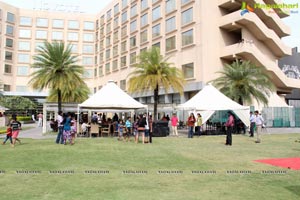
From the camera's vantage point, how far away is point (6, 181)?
22.7 ft

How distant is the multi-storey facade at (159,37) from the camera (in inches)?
1315

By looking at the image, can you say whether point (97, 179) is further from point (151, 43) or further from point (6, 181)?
point (151, 43)

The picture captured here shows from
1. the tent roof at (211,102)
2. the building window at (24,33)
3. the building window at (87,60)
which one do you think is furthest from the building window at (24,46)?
A: the tent roof at (211,102)

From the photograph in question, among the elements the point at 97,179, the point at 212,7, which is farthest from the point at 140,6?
the point at 97,179

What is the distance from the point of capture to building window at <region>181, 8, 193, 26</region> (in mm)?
35400

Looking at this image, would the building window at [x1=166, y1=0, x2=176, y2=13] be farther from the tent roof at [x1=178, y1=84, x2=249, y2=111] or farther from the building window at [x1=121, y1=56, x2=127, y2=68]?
the tent roof at [x1=178, y1=84, x2=249, y2=111]

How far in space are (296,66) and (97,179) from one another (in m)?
46.2

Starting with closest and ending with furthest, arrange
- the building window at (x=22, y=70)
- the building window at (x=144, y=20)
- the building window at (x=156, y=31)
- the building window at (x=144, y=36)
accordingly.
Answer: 1. the building window at (x=156, y=31)
2. the building window at (x=144, y=36)
3. the building window at (x=144, y=20)
4. the building window at (x=22, y=70)

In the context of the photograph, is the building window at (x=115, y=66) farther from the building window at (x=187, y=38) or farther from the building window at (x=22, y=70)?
the building window at (x=22, y=70)

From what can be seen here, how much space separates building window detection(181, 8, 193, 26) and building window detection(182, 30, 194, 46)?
1.37m

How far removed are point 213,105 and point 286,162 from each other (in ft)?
39.5

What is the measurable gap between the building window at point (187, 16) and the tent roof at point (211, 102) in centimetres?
1492

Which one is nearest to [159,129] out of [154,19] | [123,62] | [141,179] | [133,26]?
[141,179]

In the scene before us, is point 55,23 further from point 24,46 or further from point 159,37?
point 159,37
